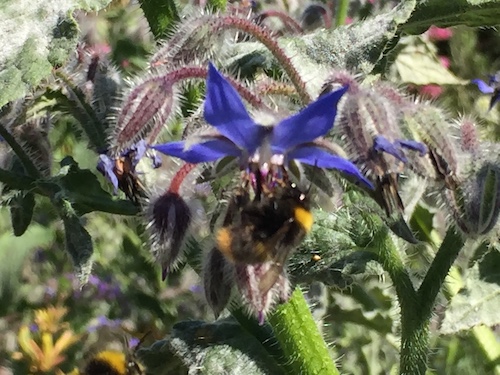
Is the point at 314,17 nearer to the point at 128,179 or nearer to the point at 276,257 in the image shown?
the point at 128,179

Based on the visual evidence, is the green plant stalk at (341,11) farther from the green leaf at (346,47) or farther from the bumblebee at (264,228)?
the bumblebee at (264,228)

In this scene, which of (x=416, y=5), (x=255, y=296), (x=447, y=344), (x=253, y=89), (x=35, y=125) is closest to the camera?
(x=255, y=296)

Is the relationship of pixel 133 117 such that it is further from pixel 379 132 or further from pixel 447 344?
pixel 447 344

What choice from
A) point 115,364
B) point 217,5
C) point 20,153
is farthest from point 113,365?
point 217,5

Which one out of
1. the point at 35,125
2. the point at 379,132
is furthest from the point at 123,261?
the point at 379,132

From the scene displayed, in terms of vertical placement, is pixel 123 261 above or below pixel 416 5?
below

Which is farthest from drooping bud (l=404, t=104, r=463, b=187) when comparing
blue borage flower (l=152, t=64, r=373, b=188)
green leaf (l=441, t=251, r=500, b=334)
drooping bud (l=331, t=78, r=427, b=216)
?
green leaf (l=441, t=251, r=500, b=334)

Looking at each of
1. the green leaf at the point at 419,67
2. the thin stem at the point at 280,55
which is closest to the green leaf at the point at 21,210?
the thin stem at the point at 280,55
